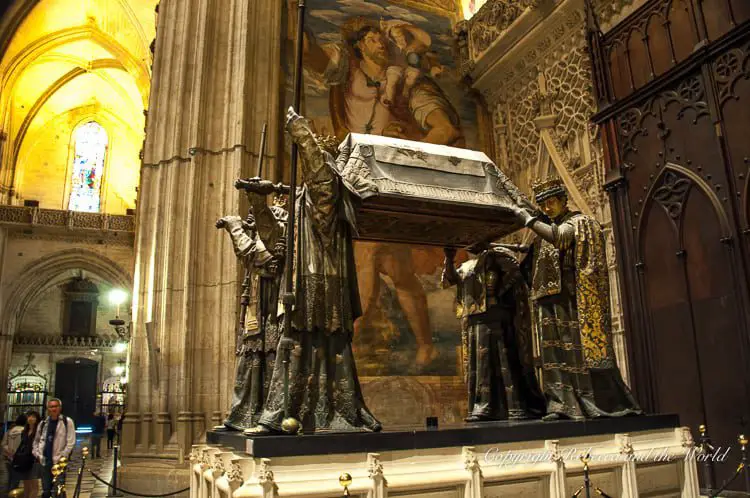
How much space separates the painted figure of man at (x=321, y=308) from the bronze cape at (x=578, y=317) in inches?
58.0

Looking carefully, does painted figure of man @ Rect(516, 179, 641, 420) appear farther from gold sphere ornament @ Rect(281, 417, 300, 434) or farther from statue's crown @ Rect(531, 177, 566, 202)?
gold sphere ornament @ Rect(281, 417, 300, 434)

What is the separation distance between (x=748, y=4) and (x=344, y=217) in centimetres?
541

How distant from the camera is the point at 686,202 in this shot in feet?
22.6

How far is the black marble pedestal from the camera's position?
Answer: 2930 millimetres

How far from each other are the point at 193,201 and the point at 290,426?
5636 mm

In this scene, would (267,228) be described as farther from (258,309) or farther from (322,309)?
(322,309)

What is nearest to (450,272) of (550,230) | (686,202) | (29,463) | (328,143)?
(550,230)

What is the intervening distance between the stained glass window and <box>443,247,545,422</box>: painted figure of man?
22.4m

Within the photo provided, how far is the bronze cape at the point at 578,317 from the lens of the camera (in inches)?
167

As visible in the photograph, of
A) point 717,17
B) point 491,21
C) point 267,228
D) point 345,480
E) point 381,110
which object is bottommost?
point 345,480

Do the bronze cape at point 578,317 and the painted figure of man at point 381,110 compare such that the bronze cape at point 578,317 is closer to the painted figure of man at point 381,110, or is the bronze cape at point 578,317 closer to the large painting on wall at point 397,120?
the large painting on wall at point 397,120

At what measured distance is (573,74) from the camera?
9398 millimetres

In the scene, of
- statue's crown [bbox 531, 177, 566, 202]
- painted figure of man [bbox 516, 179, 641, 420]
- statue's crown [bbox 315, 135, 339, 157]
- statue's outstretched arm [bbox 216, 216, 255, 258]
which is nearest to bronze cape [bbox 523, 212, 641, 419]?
painted figure of man [bbox 516, 179, 641, 420]

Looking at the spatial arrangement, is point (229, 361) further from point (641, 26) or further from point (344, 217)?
point (641, 26)
